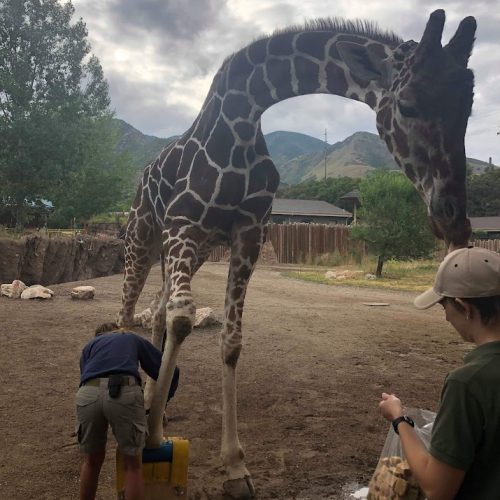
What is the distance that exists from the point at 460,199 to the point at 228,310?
1.71 meters

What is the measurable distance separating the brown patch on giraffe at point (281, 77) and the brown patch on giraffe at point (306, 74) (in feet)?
0.19

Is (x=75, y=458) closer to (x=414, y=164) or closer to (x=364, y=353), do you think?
(x=414, y=164)

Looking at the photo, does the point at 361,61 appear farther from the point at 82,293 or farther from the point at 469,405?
the point at 82,293

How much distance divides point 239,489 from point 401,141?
2.35 m

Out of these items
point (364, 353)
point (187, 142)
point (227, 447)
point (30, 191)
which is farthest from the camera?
point (30, 191)

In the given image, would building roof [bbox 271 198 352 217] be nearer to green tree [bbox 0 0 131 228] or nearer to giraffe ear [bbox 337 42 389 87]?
green tree [bbox 0 0 131 228]

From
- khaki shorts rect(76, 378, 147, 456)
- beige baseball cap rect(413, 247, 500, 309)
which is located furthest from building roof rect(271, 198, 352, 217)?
beige baseball cap rect(413, 247, 500, 309)

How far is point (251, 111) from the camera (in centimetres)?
360

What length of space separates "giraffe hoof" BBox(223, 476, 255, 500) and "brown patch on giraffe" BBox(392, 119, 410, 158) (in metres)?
2.24

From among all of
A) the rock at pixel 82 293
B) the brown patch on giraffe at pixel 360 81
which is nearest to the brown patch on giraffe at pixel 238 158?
the brown patch on giraffe at pixel 360 81

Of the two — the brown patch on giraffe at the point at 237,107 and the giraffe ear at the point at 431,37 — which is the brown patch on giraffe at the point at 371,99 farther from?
the brown patch on giraffe at the point at 237,107

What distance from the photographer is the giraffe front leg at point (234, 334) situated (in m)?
3.26

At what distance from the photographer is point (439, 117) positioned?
283 cm

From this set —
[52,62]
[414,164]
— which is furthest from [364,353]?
[52,62]
